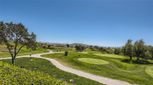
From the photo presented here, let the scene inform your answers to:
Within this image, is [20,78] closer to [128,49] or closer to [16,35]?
[16,35]

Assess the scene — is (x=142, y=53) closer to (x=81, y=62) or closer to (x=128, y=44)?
(x=128, y=44)

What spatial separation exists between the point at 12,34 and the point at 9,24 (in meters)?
2.11

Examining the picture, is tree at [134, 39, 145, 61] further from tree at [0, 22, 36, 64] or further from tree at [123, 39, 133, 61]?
tree at [0, 22, 36, 64]

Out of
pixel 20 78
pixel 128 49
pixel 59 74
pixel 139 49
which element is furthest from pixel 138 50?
pixel 20 78

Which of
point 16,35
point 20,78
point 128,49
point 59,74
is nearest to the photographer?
point 20,78

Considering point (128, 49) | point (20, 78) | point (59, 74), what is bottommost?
point (59, 74)

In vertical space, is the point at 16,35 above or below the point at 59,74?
above

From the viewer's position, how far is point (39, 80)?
17.0 m

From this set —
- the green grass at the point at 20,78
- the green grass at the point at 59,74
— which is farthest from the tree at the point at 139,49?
the green grass at the point at 20,78

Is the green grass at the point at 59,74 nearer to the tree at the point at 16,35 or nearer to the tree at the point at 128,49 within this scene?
the tree at the point at 16,35

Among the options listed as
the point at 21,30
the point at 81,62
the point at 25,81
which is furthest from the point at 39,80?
the point at 81,62

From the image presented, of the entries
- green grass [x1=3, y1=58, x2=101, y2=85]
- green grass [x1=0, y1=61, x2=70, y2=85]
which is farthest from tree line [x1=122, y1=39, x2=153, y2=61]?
green grass [x1=0, y1=61, x2=70, y2=85]

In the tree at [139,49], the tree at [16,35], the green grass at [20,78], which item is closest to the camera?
the green grass at [20,78]

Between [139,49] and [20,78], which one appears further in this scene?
[139,49]
